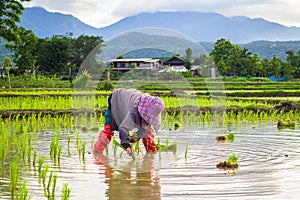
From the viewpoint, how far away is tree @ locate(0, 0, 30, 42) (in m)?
18.2

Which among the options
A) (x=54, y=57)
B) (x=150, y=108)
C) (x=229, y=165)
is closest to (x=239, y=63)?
(x=54, y=57)

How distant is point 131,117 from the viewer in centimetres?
547

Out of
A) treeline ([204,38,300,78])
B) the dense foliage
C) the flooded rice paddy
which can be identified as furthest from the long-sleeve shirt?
the dense foliage

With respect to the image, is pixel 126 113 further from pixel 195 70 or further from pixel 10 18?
pixel 10 18

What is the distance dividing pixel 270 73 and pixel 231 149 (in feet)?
176

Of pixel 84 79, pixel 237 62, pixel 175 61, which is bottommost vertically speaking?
pixel 84 79

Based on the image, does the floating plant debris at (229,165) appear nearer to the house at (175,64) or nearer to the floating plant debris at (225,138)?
the house at (175,64)

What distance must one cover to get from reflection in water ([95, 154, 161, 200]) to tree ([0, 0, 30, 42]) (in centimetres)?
1310

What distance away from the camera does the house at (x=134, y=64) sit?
243 inches

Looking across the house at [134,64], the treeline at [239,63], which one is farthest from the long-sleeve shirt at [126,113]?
the treeline at [239,63]

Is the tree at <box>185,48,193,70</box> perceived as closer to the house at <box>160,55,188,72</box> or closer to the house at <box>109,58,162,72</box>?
the house at <box>160,55,188,72</box>

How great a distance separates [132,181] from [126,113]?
116 centimetres

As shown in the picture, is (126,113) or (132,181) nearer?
(132,181)

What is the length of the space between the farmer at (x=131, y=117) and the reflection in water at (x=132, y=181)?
259 millimetres
